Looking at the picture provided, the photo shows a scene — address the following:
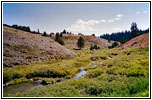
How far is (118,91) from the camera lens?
41.3ft

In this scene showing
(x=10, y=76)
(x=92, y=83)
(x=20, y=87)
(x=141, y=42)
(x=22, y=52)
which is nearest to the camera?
(x=92, y=83)

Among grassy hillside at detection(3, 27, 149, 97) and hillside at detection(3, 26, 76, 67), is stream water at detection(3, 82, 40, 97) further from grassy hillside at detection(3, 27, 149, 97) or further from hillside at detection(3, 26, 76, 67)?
hillside at detection(3, 26, 76, 67)

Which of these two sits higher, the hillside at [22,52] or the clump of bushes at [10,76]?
the hillside at [22,52]

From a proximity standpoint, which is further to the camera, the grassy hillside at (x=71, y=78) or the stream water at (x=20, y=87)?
the stream water at (x=20, y=87)

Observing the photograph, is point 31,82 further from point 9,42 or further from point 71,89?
point 9,42

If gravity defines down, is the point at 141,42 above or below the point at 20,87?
above

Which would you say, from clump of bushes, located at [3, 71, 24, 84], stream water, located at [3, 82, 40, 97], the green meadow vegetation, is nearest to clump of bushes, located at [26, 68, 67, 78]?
the green meadow vegetation

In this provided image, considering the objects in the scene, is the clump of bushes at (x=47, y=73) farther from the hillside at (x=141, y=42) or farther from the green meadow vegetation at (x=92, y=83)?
the hillside at (x=141, y=42)

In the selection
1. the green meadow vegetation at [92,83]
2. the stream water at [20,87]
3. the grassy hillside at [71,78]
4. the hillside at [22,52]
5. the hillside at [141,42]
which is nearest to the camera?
the green meadow vegetation at [92,83]

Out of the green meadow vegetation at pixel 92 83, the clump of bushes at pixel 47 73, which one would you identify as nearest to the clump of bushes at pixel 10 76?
the green meadow vegetation at pixel 92 83

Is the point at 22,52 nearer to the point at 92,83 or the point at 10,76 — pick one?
the point at 10,76

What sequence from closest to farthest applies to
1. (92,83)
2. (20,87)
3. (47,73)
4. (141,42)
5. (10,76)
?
(92,83), (20,87), (10,76), (47,73), (141,42)

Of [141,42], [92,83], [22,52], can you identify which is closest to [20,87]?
[92,83]

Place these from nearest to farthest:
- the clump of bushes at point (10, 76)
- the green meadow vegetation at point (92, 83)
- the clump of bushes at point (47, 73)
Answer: the green meadow vegetation at point (92, 83) → the clump of bushes at point (10, 76) → the clump of bushes at point (47, 73)
